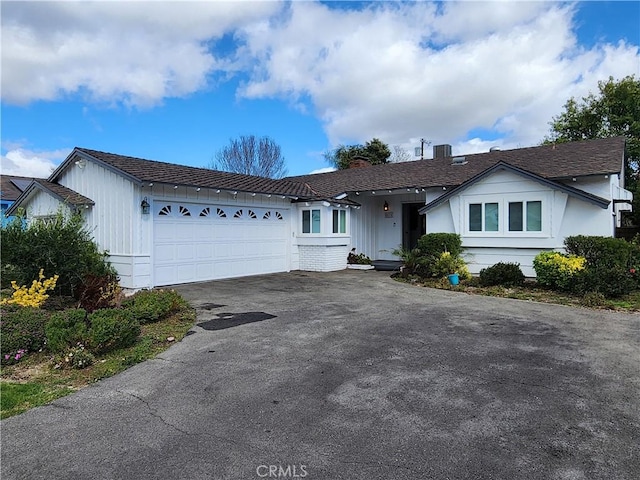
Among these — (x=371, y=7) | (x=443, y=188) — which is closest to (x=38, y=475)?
(x=371, y=7)

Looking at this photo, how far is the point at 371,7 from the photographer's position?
11312 millimetres

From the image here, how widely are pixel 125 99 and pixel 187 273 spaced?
9555 millimetres

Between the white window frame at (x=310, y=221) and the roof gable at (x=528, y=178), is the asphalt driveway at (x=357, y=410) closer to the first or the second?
the roof gable at (x=528, y=178)

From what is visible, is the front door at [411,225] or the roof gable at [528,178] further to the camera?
the front door at [411,225]

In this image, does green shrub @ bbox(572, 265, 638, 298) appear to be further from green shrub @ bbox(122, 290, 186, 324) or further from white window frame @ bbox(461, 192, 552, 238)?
green shrub @ bbox(122, 290, 186, 324)

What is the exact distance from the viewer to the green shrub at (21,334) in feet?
18.1

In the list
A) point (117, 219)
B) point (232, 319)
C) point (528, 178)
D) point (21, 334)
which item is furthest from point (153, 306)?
point (528, 178)

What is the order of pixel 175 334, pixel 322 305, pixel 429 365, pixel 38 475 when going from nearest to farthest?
pixel 38 475 → pixel 429 365 → pixel 175 334 → pixel 322 305

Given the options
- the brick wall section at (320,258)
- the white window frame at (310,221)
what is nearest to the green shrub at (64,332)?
the brick wall section at (320,258)

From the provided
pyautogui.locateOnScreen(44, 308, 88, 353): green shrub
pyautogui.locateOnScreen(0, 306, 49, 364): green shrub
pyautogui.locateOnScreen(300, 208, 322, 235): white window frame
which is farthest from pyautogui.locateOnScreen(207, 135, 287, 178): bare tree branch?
pyautogui.locateOnScreen(44, 308, 88, 353): green shrub

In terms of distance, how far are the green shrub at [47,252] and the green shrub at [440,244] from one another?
10.0m

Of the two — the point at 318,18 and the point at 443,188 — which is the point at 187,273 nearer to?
the point at 318,18

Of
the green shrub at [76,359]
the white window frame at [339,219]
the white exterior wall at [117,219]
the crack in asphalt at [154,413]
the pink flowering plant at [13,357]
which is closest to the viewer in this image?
the crack in asphalt at [154,413]

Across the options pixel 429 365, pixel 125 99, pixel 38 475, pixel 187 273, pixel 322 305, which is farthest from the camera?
pixel 125 99
